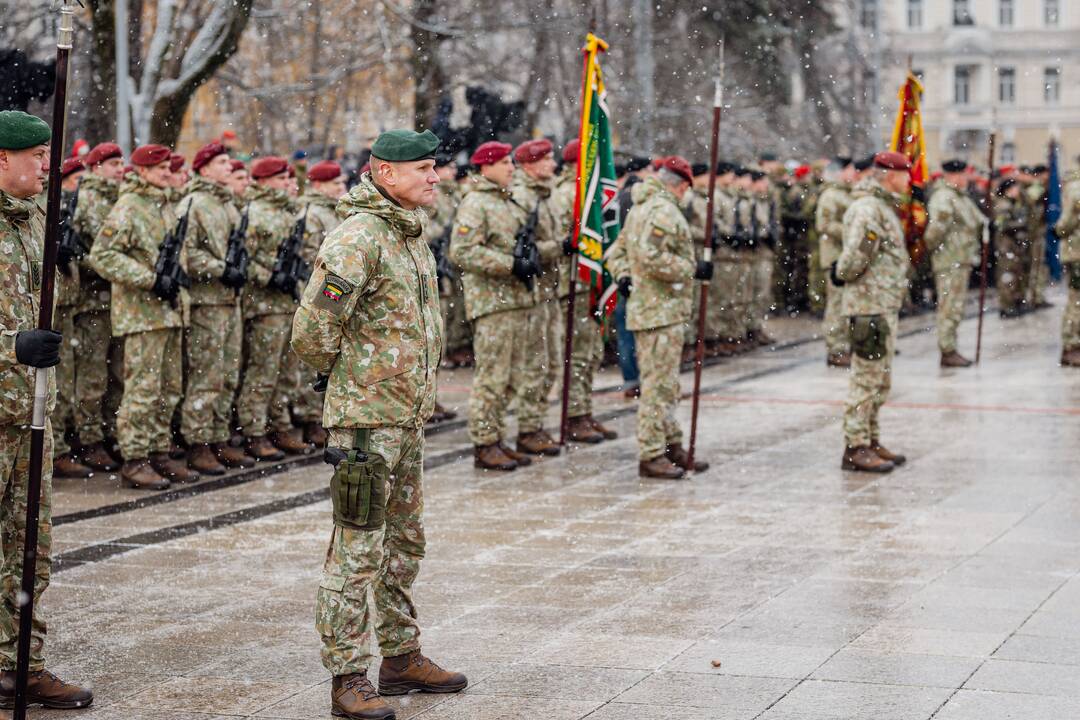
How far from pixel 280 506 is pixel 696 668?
4305 millimetres

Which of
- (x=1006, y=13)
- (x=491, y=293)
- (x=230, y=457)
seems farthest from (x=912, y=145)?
(x=1006, y=13)

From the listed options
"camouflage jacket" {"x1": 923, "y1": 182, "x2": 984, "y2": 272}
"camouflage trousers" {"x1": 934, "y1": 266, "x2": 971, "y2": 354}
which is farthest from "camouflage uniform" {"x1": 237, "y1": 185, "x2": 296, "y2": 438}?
"camouflage jacket" {"x1": 923, "y1": 182, "x2": 984, "y2": 272}

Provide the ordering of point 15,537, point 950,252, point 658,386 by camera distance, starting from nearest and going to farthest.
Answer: point 15,537, point 658,386, point 950,252

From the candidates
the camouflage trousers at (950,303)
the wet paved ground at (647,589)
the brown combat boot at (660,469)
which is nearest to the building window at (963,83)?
the camouflage trousers at (950,303)

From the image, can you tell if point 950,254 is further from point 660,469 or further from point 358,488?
point 358,488

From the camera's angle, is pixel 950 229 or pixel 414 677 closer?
pixel 414 677

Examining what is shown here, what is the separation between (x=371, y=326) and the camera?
6.29 metres

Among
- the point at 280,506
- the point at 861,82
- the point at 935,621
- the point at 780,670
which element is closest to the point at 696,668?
the point at 780,670

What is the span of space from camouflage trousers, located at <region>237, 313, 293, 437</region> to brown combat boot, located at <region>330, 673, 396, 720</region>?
20.7 ft

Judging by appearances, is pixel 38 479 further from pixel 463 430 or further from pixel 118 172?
pixel 463 430

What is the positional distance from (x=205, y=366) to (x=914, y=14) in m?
71.0

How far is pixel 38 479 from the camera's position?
225 inches

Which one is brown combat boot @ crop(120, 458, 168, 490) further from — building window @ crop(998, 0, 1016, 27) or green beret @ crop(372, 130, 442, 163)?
building window @ crop(998, 0, 1016, 27)

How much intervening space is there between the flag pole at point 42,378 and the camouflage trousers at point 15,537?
346mm
